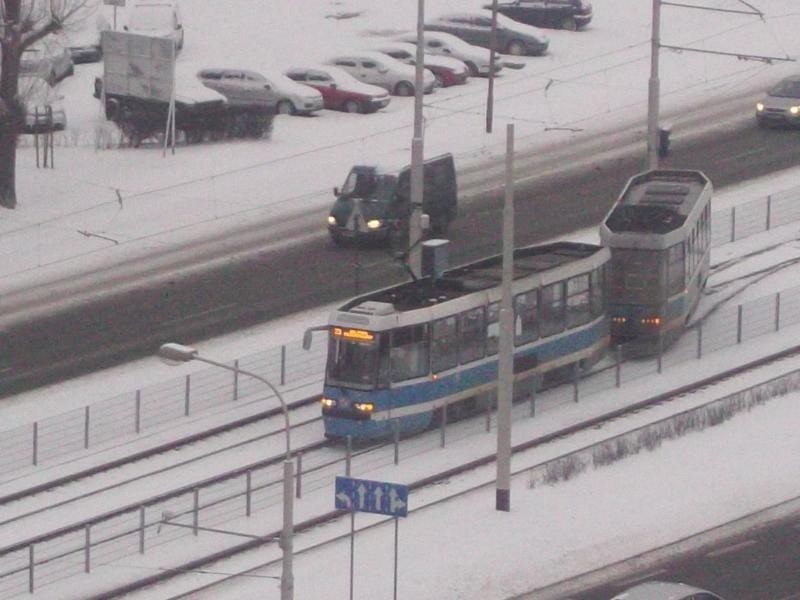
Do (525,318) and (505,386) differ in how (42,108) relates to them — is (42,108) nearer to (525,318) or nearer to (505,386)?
(525,318)

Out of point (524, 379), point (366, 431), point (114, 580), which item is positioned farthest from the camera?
point (524, 379)

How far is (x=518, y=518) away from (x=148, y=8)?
3646 centimetres

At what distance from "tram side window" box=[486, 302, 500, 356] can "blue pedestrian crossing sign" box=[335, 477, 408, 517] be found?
36.5 feet

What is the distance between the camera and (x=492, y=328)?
3691cm

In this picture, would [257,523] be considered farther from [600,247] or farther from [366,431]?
[600,247]

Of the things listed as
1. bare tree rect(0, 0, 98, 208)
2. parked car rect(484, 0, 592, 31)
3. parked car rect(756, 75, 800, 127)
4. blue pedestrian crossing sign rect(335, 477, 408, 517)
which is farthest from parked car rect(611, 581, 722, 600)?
parked car rect(484, 0, 592, 31)

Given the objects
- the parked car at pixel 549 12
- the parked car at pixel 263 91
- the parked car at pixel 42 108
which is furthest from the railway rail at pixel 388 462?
the parked car at pixel 549 12

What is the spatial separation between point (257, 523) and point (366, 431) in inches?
136

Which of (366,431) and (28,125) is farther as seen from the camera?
(28,125)

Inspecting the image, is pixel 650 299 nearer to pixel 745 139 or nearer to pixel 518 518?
pixel 518 518

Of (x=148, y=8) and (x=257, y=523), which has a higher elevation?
(x=148, y=8)

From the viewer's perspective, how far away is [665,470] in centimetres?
3403

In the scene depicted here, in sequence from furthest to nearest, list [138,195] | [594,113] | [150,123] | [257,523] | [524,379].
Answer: [594,113] → [150,123] → [138,195] → [524,379] → [257,523]

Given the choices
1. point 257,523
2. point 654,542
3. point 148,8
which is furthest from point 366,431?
point 148,8
